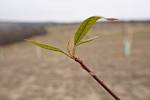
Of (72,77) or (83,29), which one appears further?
(72,77)

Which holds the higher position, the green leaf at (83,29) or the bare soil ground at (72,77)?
the green leaf at (83,29)

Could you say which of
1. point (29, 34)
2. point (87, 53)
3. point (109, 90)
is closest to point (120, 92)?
point (87, 53)

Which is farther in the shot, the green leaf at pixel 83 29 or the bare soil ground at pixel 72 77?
the bare soil ground at pixel 72 77

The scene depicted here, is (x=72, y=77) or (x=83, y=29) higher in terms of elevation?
(x=83, y=29)

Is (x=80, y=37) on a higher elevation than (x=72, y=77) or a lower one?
higher

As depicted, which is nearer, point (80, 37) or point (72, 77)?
point (80, 37)

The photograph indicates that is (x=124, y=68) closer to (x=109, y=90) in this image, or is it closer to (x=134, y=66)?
(x=134, y=66)

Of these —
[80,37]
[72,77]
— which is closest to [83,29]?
[80,37]

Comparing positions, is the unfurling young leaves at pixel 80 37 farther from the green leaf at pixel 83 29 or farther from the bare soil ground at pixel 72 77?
the bare soil ground at pixel 72 77

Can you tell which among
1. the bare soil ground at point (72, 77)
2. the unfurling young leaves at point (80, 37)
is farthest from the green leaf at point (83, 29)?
the bare soil ground at point (72, 77)

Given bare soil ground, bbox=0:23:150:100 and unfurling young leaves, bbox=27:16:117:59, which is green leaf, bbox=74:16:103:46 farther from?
bare soil ground, bbox=0:23:150:100

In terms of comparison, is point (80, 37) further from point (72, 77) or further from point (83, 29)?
point (72, 77)
